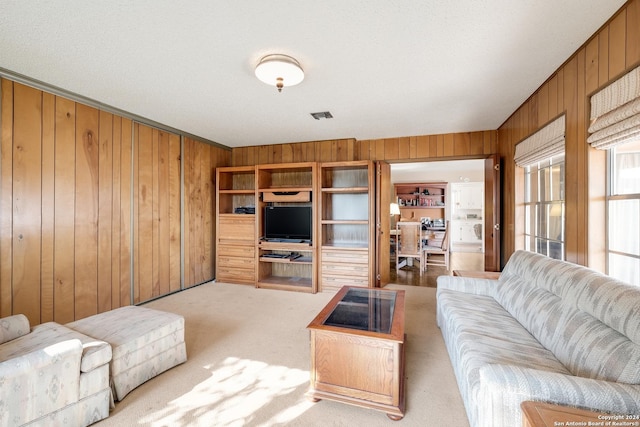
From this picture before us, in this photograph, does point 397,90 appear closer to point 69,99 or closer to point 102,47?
point 102,47

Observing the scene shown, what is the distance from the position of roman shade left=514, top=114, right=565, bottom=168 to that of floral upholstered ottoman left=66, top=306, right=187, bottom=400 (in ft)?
11.3

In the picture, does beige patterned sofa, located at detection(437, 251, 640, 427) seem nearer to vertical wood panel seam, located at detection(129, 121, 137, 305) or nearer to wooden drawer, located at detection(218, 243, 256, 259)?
wooden drawer, located at detection(218, 243, 256, 259)

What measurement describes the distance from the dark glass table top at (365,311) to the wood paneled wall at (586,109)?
1468 millimetres

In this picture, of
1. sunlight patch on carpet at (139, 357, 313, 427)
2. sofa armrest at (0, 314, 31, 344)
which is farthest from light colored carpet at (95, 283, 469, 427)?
sofa armrest at (0, 314, 31, 344)

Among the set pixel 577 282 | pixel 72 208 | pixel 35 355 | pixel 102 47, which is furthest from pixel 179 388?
pixel 577 282

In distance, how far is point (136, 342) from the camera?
6.05 ft

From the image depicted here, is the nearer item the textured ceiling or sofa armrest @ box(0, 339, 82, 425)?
sofa armrest @ box(0, 339, 82, 425)

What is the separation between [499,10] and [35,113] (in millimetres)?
3800

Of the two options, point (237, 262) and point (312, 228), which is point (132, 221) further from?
point (312, 228)

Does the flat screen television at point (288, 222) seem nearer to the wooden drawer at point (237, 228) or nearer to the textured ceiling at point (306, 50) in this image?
the wooden drawer at point (237, 228)

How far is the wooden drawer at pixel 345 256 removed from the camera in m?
4.10

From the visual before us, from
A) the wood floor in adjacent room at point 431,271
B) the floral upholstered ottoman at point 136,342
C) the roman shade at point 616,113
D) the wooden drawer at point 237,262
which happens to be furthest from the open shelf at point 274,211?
the roman shade at point 616,113

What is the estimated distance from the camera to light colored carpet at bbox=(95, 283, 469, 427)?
5.26 ft

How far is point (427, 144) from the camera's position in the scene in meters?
4.22
